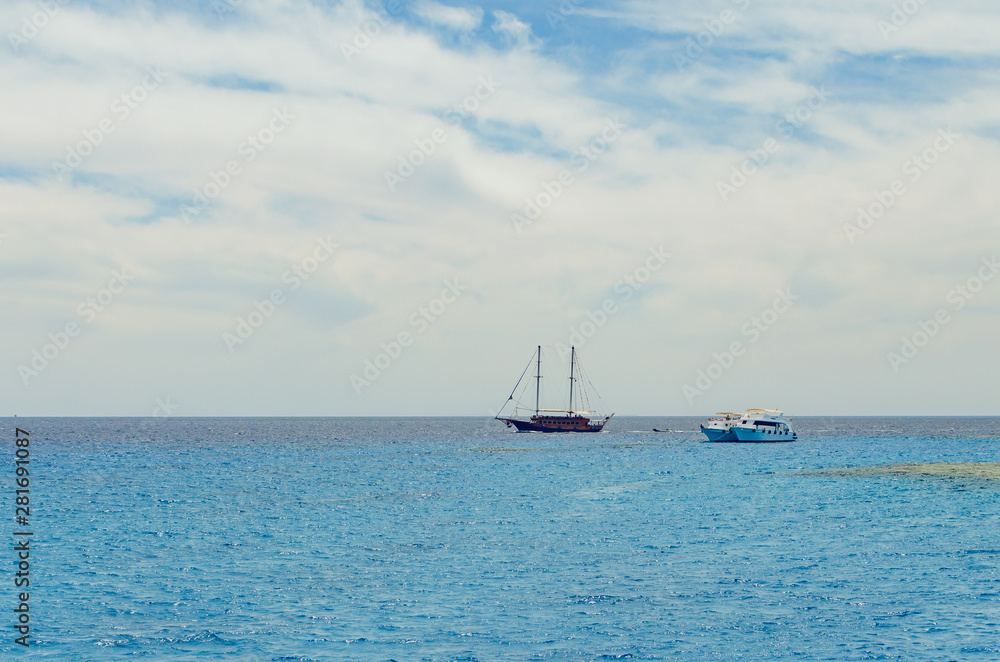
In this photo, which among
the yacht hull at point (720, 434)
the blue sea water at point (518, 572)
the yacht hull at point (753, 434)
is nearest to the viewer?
the blue sea water at point (518, 572)

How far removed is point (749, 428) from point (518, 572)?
121134 millimetres

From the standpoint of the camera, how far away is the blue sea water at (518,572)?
24.6 metres

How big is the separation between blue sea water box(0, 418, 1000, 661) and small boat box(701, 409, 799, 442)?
78.7 metres

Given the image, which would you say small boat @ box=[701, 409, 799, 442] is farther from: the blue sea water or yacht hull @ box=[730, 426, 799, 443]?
the blue sea water

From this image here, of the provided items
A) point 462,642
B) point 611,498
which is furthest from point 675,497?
point 462,642

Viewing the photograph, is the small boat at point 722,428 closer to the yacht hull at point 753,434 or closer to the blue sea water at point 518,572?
the yacht hull at point 753,434

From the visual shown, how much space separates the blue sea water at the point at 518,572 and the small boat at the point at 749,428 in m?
78.7

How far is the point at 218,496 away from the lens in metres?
63.8

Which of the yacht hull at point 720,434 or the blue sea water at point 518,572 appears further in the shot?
the yacht hull at point 720,434

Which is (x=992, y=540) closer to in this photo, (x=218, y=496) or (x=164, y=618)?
(x=164, y=618)

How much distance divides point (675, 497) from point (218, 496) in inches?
1323

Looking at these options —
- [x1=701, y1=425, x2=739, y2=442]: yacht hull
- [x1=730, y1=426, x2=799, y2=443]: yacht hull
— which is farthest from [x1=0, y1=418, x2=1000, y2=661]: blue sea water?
[x1=701, y1=425, x2=739, y2=442]: yacht hull

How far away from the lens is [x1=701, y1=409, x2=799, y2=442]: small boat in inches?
5778

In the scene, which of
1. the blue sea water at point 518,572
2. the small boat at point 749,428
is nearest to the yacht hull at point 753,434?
the small boat at point 749,428
